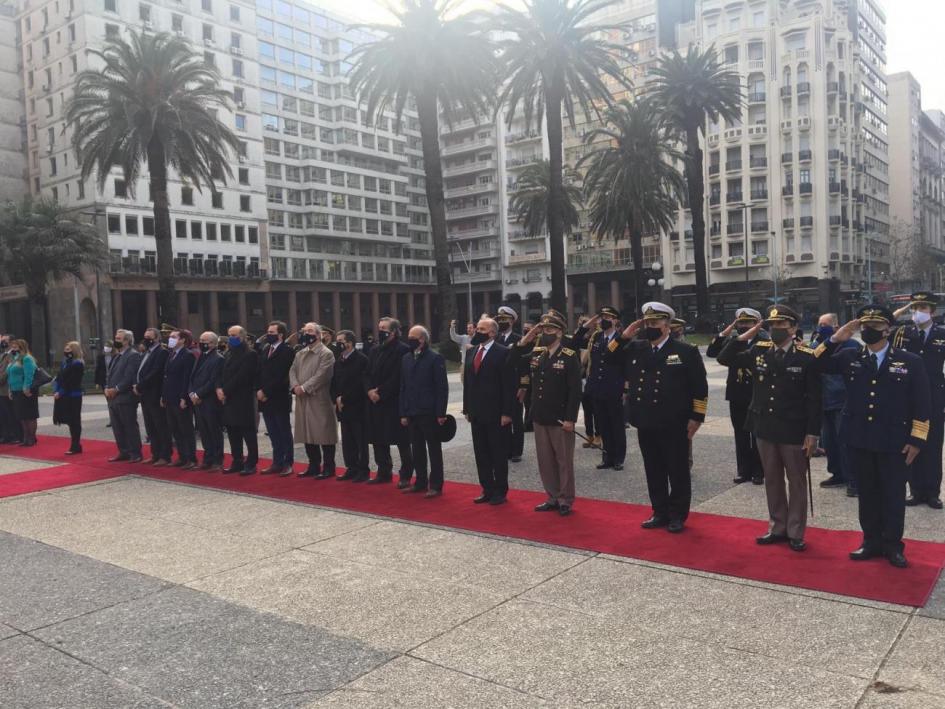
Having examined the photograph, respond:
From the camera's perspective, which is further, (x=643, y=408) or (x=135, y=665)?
(x=643, y=408)

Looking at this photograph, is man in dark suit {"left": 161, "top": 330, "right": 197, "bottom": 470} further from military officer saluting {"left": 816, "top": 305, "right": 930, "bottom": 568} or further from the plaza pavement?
military officer saluting {"left": 816, "top": 305, "right": 930, "bottom": 568}

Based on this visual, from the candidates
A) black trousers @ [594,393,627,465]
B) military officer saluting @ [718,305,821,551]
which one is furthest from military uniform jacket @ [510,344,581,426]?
black trousers @ [594,393,627,465]

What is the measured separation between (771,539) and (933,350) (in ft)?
10.4

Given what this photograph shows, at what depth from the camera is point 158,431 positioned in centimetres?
1248

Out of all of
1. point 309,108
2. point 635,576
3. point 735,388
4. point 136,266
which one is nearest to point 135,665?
point 635,576

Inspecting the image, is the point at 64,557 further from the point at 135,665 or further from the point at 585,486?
the point at 585,486

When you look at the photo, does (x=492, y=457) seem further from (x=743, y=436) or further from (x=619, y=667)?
(x=619, y=667)

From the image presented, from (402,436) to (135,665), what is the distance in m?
5.35

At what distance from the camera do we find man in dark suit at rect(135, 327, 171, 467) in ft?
40.3

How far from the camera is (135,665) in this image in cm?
473

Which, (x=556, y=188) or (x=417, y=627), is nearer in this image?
(x=417, y=627)

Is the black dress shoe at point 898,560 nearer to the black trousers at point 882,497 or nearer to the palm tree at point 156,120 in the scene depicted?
the black trousers at point 882,497

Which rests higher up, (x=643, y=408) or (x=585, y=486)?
(x=643, y=408)

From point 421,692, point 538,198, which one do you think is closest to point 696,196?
point 538,198
